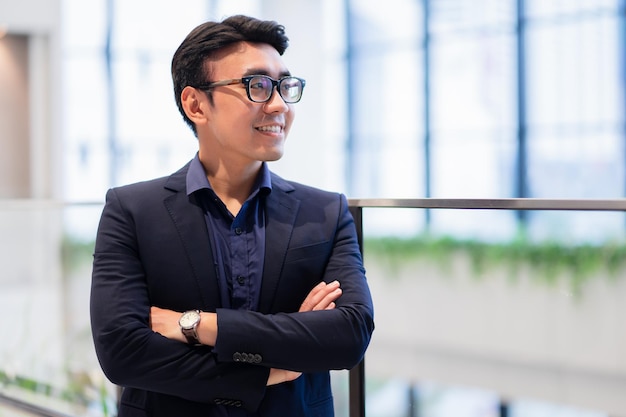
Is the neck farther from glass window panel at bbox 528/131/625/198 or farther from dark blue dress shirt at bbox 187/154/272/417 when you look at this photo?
glass window panel at bbox 528/131/625/198

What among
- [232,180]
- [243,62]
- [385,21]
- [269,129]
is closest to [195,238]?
[232,180]

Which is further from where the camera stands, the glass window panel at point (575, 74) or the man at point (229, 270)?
the glass window panel at point (575, 74)

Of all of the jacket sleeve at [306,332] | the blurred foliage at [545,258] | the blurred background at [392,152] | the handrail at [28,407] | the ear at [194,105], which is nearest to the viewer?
the jacket sleeve at [306,332]

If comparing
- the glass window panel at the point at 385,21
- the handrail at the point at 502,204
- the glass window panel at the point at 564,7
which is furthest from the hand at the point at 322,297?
the glass window panel at the point at 385,21

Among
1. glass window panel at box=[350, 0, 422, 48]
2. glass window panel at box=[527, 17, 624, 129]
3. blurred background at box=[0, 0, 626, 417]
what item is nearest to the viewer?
blurred background at box=[0, 0, 626, 417]

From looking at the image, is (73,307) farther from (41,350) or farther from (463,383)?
(463,383)

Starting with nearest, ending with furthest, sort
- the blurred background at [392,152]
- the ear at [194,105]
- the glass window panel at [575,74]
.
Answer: the ear at [194,105], the blurred background at [392,152], the glass window panel at [575,74]

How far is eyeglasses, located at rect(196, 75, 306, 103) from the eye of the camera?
69.3 inches

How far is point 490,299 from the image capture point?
210 cm

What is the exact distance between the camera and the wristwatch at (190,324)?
5.50 ft

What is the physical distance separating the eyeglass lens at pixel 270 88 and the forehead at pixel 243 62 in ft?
0.11

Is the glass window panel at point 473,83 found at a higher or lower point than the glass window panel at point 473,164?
higher

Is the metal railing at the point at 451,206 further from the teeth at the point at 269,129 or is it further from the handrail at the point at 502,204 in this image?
the teeth at the point at 269,129

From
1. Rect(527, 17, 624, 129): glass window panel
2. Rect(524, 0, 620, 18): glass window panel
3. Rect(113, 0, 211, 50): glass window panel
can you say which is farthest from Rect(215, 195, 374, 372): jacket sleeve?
Rect(113, 0, 211, 50): glass window panel
